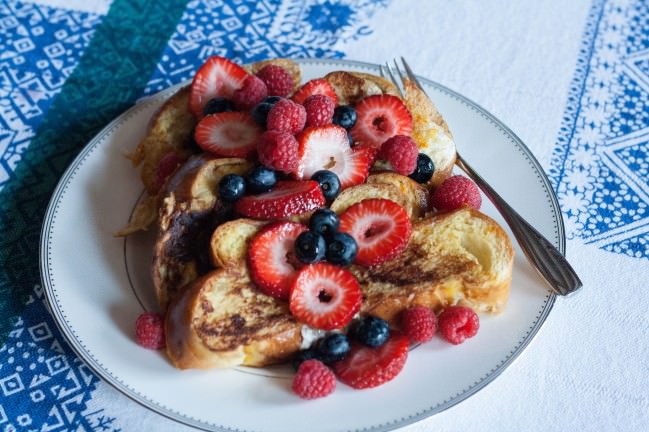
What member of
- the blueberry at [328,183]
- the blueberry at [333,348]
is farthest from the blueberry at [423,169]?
the blueberry at [333,348]

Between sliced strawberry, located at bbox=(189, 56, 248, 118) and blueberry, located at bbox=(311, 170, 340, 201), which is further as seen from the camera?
sliced strawberry, located at bbox=(189, 56, 248, 118)

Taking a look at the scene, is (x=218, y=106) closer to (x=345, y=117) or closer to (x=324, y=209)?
(x=345, y=117)

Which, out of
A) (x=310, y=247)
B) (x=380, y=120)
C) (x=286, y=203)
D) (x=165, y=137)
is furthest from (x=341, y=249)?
(x=165, y=137)

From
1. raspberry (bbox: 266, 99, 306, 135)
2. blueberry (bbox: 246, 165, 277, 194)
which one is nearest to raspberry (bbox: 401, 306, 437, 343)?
blueberry (bbox: 246, 165, 277, 194)

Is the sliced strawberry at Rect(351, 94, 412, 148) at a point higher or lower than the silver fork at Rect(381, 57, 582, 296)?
higher

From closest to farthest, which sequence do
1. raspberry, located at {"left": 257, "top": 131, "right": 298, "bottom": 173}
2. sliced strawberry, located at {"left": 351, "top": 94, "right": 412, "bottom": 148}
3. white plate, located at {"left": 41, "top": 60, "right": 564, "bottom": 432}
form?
white plate, located at {"left": 41, "top": 60, "right": 564, "bottom": 432} → raspberry, located at {"left": 257, "top": 131, "right": 298, "bottom": 173} → sliced strawberry, located at {"left": 351, "top": 94, "right": 412, "bottom": 148}

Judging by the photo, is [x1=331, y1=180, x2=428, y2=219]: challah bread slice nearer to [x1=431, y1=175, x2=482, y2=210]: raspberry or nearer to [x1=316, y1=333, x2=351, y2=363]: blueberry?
[x1=431, y1=175, x2=482, y2=210]: raspberry

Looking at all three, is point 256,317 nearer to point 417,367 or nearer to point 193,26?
point 417,367

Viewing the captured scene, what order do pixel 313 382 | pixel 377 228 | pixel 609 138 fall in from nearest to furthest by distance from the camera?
1. pixel 313 382
2. pixel 377 228
3. pixel 609 138

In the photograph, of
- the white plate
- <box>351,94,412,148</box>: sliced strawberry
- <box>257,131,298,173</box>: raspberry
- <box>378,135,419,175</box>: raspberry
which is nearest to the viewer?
the white plate
